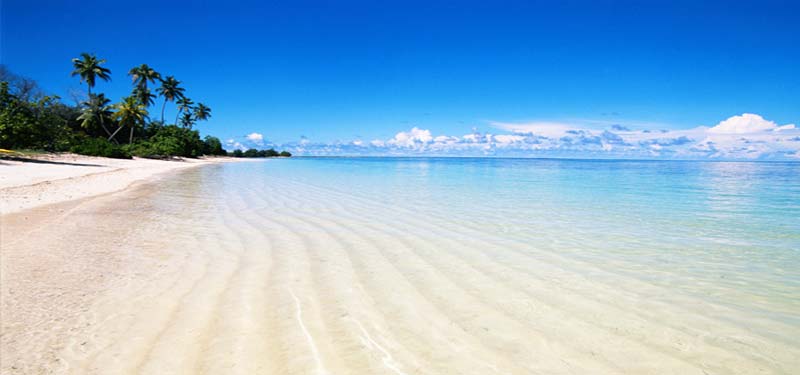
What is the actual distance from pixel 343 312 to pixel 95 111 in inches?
2251

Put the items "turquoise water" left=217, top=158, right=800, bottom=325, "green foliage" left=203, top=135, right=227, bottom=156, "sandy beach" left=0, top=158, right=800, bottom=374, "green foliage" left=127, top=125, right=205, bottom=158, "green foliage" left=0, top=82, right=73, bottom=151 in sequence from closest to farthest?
"sandy beach" left=0, top=158, right=800, bottom=374 < "turquoise water" left=217, top=158, right=800, bottom=325 < "green foliage" left=0, top=82, right=73, bottom=151 < "green foliage" left=127, top=125, right=205, bottom=158 < "green foliage" left=203, top=135, right=227, bottom=156

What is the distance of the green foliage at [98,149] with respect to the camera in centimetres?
3572

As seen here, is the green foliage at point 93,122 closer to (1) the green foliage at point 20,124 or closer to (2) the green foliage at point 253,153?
(1) the green foliage at point 20,124

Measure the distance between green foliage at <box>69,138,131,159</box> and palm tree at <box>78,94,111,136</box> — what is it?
1024 cm

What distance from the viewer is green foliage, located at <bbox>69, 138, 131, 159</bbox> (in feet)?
117

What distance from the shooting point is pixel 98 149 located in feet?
121

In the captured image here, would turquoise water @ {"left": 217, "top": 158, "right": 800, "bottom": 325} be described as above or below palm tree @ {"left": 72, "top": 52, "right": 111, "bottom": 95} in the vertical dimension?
below

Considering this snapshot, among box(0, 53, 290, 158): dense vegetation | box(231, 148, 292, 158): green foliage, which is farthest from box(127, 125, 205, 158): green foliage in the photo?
box(231, 148, 292, 158): green foliage

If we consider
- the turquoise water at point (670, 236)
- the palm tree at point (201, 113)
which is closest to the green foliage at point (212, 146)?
the palm tree at point (201, 113)

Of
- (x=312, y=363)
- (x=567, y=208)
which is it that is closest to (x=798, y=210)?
(x=567, y=208)

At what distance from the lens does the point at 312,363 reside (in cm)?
254

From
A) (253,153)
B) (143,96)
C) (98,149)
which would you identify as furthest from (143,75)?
(253,153)

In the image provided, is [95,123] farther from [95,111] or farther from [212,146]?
[212,146]

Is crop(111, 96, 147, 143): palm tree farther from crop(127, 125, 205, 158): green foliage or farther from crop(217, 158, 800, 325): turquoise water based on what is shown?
crop(217, 158, 800, 325): turquoise water
